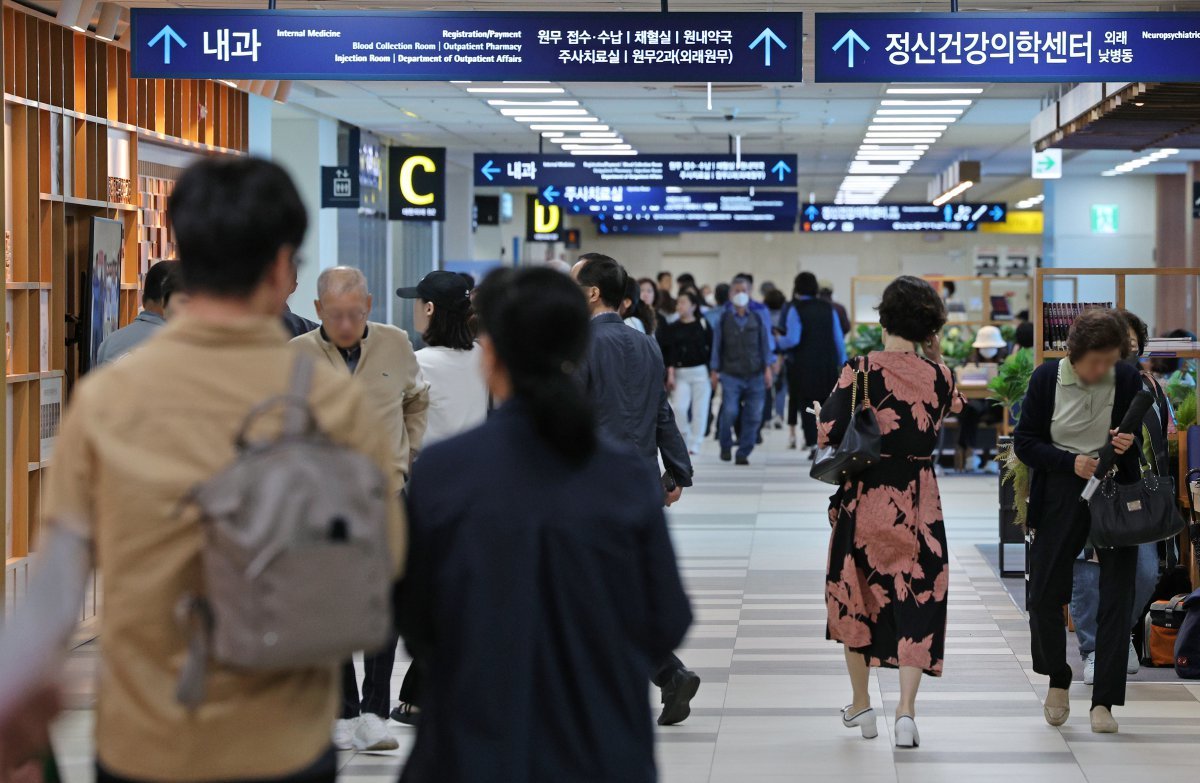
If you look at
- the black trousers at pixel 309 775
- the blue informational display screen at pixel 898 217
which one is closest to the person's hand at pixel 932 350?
the black trousers at pixel 309 775

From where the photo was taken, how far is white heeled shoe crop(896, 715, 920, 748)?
5.12 metres

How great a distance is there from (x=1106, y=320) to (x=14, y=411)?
16.5 feet

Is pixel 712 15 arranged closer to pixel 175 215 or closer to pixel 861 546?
pixel 861 546

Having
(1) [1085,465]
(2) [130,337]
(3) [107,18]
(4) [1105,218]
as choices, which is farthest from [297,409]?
(4) [1105,218]

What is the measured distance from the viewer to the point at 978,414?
46.1ft

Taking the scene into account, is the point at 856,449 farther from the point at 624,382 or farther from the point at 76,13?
the point at 76,13

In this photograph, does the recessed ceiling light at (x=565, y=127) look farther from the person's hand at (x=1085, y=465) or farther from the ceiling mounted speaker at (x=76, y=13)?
the person's hand at (x=1085, y=465)

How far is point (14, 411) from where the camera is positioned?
7.50 metres

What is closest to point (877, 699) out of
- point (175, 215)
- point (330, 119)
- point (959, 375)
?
point (175, 215)

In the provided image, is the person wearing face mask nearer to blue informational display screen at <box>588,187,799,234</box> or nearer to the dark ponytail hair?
blue informational display screen at <box>588,187,799,234</box>

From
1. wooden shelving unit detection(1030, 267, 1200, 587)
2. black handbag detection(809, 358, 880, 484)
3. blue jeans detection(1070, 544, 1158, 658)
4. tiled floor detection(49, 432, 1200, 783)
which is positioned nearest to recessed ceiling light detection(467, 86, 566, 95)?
tiled floor detection(49, 432, 1200, 783)

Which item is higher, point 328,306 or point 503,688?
point 328,306

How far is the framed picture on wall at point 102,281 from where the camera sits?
297 inches

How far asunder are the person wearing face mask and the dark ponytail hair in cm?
1171
